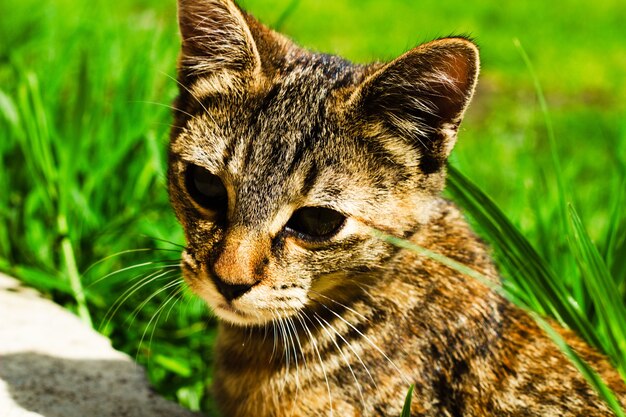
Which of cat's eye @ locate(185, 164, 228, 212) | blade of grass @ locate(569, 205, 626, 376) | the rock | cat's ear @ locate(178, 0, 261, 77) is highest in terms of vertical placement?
cat's ear @ locate(178, 0, 261, 77)

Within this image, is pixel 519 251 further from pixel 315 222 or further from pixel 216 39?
pixel 216 39

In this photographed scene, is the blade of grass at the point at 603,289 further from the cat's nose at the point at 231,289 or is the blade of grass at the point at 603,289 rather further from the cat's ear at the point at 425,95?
the cat's nose at the point at 231,289

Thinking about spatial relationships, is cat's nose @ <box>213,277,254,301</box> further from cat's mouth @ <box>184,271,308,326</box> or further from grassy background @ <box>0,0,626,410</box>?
grassy background @ <box>0,0,626,410</box>

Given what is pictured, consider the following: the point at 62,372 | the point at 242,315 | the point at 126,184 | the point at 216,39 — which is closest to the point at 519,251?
the point at 242,315

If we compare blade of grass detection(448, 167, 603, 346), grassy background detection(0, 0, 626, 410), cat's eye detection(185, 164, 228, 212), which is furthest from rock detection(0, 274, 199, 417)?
blade of grass detection(448, 167, 603, 346)

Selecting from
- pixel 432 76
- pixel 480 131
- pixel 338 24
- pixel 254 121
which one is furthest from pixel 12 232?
pixel 338 24

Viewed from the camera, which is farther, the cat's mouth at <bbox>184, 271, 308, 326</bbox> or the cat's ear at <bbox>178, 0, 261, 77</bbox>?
the cat's ear at <bbox>178, 0, 261, 77</bbox>

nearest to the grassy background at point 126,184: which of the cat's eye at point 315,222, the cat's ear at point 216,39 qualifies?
the cat's ear at point 216,39
